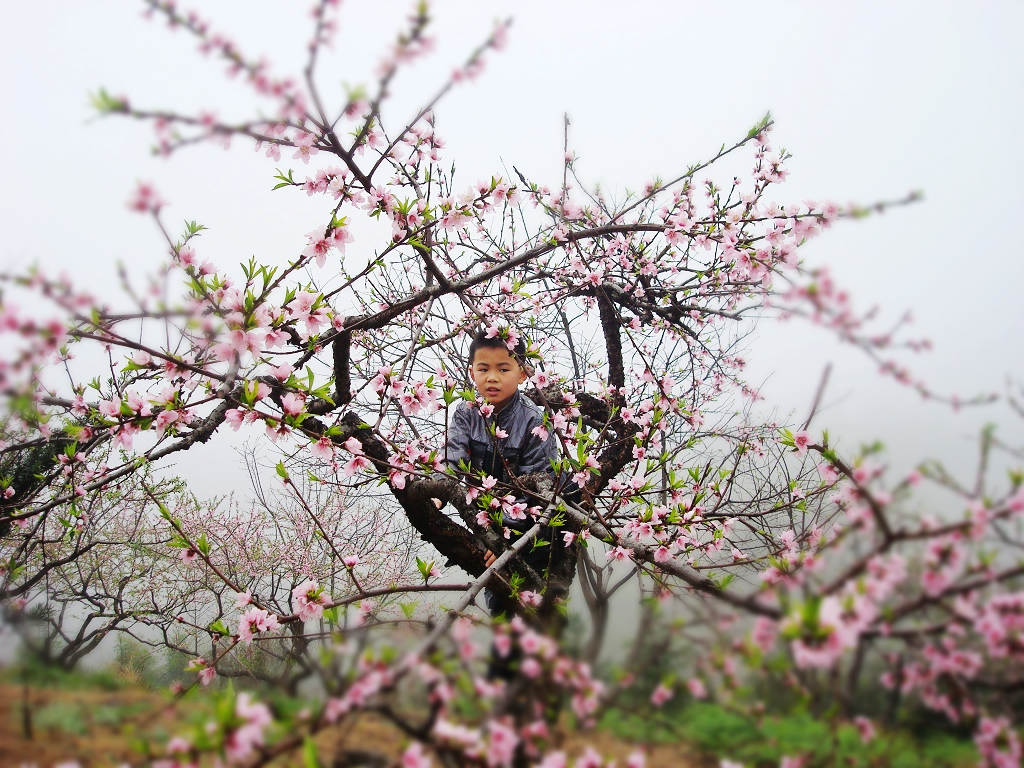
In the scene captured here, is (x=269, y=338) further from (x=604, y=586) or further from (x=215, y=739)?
(x=604, y=586)

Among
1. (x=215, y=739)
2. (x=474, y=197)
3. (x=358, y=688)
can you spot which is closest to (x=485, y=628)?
(x=358, y=688)

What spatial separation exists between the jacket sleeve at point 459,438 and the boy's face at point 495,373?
0.29m

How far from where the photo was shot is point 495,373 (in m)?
4.00

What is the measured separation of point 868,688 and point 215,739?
1.01 meters

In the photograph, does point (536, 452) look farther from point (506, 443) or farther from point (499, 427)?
point (499, 427)

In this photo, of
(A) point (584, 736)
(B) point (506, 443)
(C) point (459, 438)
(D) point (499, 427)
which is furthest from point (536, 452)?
(A) point (584, 736)

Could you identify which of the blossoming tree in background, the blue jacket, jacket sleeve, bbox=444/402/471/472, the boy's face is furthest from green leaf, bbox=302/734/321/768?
the boy's face

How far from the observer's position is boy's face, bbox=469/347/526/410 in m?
3.98

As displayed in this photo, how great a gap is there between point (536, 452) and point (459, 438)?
590 mm

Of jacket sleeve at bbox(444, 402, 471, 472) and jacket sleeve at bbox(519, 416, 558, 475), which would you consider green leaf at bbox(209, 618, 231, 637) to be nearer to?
jacket sleeve at bbox(444, 402, 471, 472)

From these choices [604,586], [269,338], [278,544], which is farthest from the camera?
[278,544]

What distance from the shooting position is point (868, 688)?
84 centimetres

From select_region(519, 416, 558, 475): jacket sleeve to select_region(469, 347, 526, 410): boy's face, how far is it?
344 millimetres

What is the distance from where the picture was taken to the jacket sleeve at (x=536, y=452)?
387 centimetres
